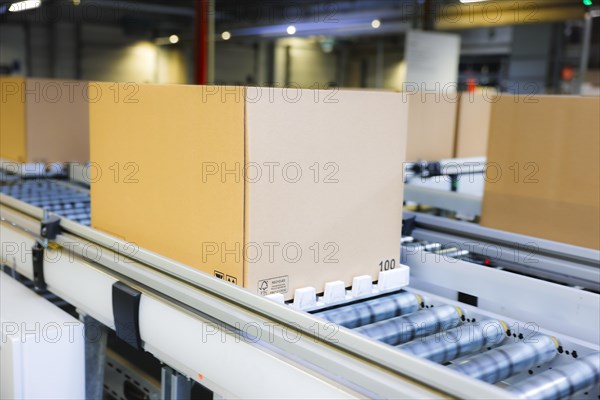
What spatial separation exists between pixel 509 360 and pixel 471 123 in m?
2.75

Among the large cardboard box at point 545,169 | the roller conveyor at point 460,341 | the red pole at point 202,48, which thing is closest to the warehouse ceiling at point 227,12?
the red pole at point 202,48

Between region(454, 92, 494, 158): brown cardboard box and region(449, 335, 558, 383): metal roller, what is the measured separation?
8.30 feet

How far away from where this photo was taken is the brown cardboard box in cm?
364

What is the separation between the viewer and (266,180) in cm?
122

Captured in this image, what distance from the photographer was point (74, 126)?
3.05m

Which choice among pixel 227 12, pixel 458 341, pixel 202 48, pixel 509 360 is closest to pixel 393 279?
pixel 458 341

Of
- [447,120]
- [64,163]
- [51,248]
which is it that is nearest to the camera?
[51,248]

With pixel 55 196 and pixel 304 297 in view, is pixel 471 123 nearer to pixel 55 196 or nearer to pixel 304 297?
pixel 55 196

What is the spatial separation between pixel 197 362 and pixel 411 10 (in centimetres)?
837

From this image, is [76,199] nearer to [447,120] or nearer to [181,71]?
[447,120]

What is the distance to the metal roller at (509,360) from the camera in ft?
3.68

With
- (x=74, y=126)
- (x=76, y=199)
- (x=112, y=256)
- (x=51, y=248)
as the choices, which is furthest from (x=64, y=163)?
(x=112, y=256)

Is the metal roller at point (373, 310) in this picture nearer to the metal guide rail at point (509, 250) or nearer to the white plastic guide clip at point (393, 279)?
the white plastic guide clip at point (393, 279)

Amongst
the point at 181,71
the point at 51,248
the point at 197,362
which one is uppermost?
the point at 181,71
